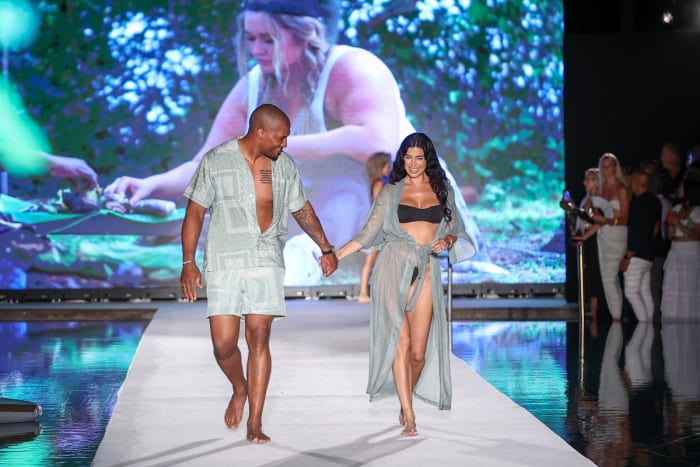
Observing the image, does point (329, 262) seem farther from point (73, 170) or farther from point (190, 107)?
point (73, 170)

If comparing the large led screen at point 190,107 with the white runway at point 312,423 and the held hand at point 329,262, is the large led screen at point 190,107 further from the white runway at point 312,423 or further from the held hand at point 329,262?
the held hand at point 329,262

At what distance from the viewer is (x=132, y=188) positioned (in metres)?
14.2

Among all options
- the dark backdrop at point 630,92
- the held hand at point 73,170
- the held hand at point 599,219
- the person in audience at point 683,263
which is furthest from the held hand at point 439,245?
the held hand at point 73,170

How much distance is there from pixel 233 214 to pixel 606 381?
10.4ft

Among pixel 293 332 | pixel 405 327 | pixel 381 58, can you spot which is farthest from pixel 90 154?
pixel 405 327

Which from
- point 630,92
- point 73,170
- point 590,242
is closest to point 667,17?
point 630,92

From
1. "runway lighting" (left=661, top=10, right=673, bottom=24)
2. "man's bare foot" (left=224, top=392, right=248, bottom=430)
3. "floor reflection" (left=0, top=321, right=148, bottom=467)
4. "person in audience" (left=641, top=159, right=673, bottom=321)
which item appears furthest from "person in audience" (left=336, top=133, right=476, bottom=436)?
"runway lighting" (left=661, top=10, right=673, bottom=24)

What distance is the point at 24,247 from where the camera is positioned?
14133 mm

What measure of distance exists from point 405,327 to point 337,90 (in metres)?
9.01

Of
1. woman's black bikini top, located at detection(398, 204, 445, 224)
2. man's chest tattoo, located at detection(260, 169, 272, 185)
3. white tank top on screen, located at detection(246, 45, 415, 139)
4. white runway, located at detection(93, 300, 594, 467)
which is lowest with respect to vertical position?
white runway, located at detection(93, 300, 594, 467)

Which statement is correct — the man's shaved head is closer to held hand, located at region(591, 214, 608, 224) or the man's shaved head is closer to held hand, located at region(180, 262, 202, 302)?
held hand, located at region(180, 262, 202, 302)

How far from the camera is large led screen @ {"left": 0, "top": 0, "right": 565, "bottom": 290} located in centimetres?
1419

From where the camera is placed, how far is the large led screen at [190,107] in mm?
14188

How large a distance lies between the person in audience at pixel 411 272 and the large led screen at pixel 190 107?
8.52 m
